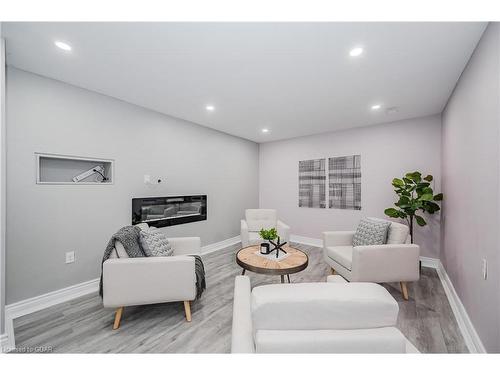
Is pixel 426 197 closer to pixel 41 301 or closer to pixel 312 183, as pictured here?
pixel 312 183

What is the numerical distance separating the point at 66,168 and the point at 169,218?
148 centimetres

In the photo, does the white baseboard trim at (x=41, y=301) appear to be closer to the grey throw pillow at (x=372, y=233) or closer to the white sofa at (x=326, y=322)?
the white sofa at (x=326, y=322)

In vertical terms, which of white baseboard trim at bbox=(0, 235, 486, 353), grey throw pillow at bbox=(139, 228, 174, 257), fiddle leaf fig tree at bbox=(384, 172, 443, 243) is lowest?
white baseboard trim at bbox=(0, 235, 486, 353)

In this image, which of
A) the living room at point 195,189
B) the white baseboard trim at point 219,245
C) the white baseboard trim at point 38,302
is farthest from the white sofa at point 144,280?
Result: the white baseboard trim at point 219,245

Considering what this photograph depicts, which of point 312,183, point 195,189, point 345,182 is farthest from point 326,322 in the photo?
point 312,183

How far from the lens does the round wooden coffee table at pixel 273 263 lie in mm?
2113

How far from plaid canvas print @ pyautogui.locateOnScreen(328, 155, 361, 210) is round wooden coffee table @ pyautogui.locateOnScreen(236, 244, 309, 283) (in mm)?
2154

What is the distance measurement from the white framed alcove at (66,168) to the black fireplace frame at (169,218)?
492mm

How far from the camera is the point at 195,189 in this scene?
3.89 meters

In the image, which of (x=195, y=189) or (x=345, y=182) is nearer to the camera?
(x=195, y=189)

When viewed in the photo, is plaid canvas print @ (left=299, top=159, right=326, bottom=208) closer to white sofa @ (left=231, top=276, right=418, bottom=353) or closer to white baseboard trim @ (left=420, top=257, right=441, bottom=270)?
white baseboard trim @ (left=420, top=257, right=441, bottom=270)

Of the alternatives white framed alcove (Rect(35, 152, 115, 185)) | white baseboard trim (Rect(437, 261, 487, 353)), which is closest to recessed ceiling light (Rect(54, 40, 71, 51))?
white framed alcove (Rect(35, 152, 115, 185))

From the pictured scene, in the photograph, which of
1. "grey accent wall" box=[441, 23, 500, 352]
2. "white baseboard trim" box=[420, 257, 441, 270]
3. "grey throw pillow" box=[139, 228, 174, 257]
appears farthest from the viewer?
"white baseboard trim" box=[420, 257, 441, 270]

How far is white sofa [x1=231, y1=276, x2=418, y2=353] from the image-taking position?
2.66ft
